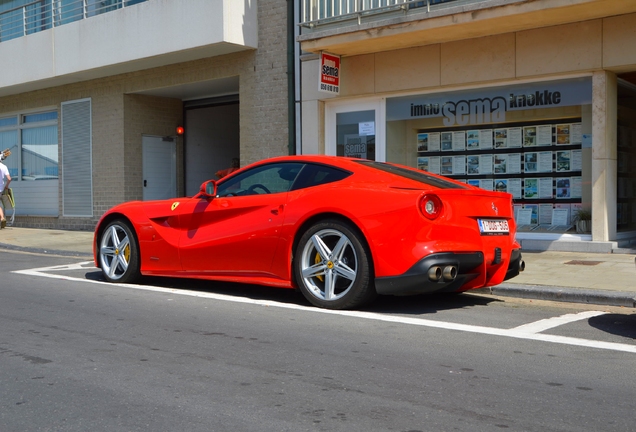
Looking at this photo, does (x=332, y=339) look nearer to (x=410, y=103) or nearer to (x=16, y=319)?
(x=16, y=319)

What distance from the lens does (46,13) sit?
64.3ft

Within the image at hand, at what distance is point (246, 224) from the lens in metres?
7.37

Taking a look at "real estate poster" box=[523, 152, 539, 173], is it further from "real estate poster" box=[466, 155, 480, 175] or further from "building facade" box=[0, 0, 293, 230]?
"building facade" box=[0, 0, 293, 230]

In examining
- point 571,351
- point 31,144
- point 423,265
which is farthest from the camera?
point 31,144

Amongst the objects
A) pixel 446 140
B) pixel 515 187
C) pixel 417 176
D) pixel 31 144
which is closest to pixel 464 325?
pixel 417 176

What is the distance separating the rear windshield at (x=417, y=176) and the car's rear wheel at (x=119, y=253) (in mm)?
2766

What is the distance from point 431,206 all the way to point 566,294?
208 centimetres

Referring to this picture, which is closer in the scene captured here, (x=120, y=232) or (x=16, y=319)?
(x=16, y=319)

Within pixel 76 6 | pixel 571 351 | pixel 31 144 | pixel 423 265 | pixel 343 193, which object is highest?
pixel 76 6

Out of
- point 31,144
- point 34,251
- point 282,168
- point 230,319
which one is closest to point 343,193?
point 282,168

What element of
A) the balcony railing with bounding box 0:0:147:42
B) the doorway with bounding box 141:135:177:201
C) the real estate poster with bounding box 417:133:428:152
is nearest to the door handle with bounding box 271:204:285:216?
the real estate poster with bounding box 417:133:428:152

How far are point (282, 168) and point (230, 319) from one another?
172 cm

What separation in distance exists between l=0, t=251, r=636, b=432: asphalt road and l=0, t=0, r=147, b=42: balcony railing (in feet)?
38.8

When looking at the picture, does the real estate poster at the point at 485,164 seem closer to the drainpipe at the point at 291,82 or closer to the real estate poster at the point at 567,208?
the real estate poster at the point at 567,208
